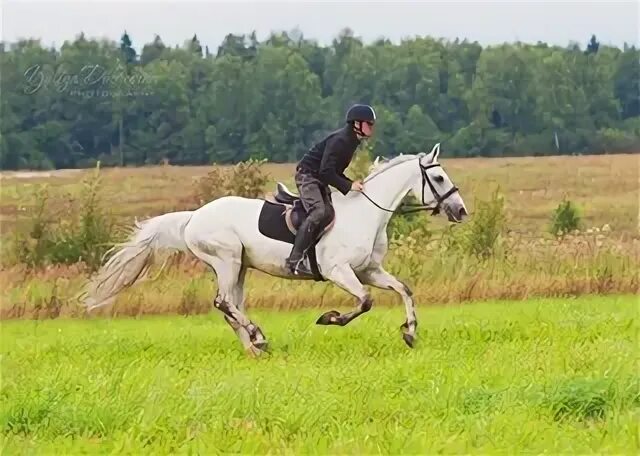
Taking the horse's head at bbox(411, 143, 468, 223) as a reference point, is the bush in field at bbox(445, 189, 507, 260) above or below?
below

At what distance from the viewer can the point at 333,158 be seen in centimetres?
1050

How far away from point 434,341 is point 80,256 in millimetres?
9149

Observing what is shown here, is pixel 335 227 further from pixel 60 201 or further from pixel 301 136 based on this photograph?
pixel 301 136

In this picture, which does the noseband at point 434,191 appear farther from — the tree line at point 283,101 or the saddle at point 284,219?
the tree line at point 283,101

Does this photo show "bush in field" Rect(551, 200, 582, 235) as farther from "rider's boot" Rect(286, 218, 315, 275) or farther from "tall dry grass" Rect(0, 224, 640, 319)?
"rider's boot" Rect(286, 218, 315, 275)

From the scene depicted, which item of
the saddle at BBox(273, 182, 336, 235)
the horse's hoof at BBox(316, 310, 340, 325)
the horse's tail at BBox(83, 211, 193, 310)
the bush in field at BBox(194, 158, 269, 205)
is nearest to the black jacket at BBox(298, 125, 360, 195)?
the saddle at BBox(273, 182, 336, 235)

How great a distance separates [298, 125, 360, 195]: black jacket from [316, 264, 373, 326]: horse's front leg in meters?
0.77

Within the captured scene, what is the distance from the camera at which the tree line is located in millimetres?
33375

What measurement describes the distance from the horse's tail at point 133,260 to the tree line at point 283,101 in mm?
18696

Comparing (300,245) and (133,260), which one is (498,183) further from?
(300,245)

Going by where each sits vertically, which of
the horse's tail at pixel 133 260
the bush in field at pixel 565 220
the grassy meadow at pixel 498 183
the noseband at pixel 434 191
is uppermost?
the noseband at pixel 434 191

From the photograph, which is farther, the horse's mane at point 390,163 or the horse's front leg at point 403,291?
the horse's mane at point 390,163

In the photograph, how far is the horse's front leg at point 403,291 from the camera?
34.6 ft

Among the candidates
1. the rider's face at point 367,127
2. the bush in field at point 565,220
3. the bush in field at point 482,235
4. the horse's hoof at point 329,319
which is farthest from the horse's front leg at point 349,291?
the bush in field at point 565,220
